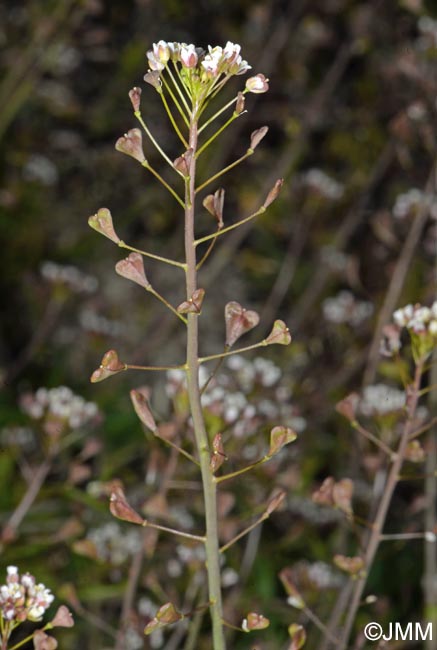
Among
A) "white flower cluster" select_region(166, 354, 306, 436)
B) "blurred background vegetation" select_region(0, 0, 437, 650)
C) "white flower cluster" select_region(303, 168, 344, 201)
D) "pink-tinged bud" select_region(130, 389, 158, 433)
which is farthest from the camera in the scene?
"white flower cluster" select_region(303, 168, 344, 201)

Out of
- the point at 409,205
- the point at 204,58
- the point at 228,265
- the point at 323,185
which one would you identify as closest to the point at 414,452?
the point at 204,58

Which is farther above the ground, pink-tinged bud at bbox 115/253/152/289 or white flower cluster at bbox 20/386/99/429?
white flower cluster at bbox 20/386/99/429

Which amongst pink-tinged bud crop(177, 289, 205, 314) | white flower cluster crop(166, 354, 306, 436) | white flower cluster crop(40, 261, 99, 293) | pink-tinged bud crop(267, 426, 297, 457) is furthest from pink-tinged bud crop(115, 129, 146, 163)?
white flower cluster crop(40, 261, 99, 293)

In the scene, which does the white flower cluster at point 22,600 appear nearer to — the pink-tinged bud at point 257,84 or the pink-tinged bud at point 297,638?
the pink-tinged bud at point 297,638

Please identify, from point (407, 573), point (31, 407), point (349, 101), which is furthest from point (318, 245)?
point (31, 407)

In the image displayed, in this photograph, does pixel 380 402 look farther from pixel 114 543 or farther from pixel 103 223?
pixel 103 223

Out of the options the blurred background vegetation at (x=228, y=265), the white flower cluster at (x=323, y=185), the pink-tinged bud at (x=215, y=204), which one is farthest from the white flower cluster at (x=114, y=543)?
the white flower cluster at (x=323, y=185)

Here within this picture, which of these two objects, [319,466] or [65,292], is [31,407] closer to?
[65,292]

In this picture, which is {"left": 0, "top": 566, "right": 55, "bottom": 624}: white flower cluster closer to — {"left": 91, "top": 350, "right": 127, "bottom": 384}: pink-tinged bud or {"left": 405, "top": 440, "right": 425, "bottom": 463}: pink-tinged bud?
{"left": 91, "top": 350, "right": 127, "bottom": 384}: pink-tinged bud
